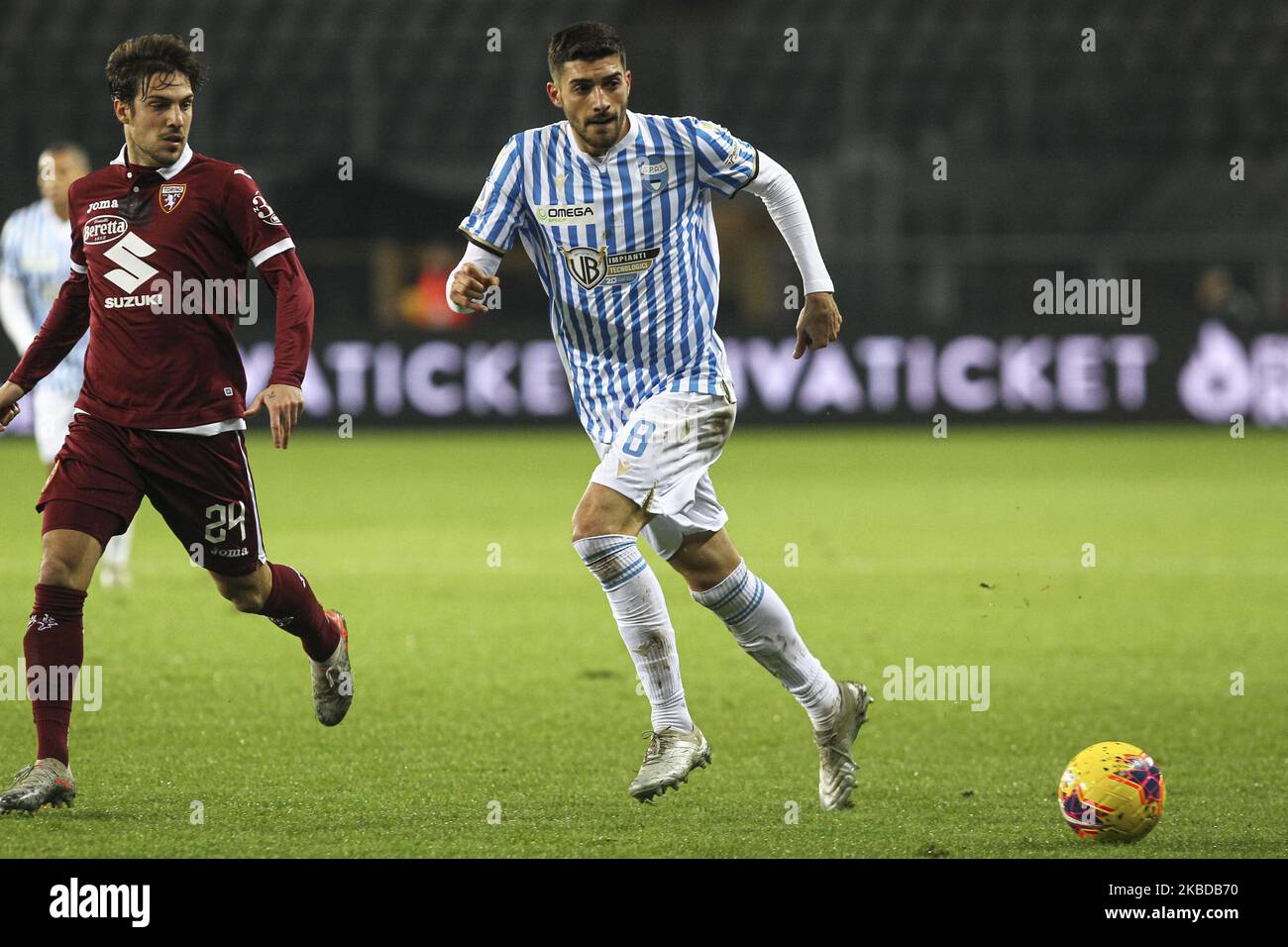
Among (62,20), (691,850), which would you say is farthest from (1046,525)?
(62,20)

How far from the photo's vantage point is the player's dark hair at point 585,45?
5.02 meters

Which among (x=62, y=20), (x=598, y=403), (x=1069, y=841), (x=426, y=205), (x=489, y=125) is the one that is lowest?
(x=1069, y=841)

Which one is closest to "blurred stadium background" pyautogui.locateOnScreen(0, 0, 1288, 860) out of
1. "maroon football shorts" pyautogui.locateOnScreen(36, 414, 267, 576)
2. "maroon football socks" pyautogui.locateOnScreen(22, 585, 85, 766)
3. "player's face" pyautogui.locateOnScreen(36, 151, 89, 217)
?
"maroon football socks" pyautogui.locateOnScreen(22, 585, 85, 766)

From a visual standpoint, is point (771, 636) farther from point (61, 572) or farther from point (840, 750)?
point (61, 572)

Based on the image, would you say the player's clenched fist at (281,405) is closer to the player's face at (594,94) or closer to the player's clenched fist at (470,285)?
the player's clenched fist at (470,285)

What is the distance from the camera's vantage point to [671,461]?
5.07 m

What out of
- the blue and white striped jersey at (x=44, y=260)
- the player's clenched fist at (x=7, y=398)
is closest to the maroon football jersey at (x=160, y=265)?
the player's clenched fist at (x=7, y=398)

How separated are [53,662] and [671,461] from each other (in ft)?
5.81

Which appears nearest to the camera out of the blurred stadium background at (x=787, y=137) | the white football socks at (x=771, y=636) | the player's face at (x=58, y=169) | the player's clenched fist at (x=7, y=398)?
the white football socks at (x=771, y=636)

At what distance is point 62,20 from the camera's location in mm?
26312

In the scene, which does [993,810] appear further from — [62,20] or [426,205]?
[62,20]

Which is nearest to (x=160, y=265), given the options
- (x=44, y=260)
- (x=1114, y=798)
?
(x=1114, y=798)

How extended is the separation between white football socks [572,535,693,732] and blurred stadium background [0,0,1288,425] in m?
14.2
